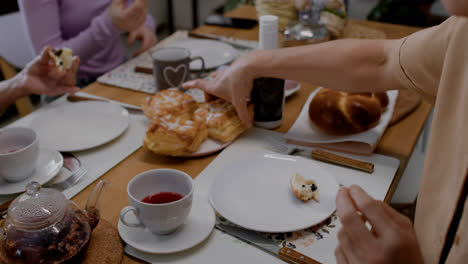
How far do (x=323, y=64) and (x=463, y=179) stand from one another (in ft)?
1.74

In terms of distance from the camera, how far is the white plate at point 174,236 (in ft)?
2.31

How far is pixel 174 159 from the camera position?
998 mm

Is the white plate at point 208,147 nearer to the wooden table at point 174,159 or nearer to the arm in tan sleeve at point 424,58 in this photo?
the wooden table at point 174,159

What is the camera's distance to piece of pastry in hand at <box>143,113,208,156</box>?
0.95 m

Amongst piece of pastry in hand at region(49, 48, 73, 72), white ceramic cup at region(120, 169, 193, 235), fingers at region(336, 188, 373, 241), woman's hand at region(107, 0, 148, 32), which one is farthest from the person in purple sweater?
fingers at region(336, 188, 373, 241)

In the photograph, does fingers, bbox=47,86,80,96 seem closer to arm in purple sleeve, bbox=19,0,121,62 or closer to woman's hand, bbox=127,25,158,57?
arm in purple sleeve, bbox=19,0,121,62

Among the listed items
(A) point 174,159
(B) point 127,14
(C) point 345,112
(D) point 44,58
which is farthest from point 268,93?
(B) point 127,14

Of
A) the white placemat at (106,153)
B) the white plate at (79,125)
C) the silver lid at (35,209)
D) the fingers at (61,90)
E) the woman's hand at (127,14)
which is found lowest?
the white placemat at (106,153)

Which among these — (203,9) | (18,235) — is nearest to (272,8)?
(18,235)

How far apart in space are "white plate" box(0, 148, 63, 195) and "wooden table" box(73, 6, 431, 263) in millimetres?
93

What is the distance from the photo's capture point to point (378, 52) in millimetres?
962

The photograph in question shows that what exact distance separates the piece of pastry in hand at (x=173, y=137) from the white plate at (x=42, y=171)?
212 millimetres

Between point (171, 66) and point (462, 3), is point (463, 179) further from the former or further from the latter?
point (171, 66)

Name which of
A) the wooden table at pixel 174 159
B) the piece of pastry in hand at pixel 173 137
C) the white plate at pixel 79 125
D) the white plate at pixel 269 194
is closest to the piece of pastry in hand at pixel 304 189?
the white plate at pixel 269 194
